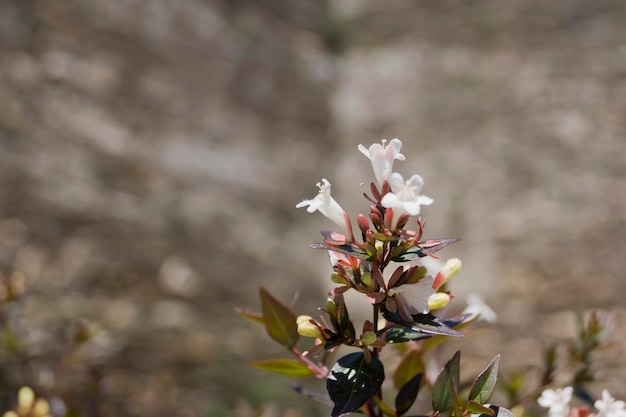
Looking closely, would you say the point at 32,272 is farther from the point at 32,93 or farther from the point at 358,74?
the point at 358,74

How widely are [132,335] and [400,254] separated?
2.39 m

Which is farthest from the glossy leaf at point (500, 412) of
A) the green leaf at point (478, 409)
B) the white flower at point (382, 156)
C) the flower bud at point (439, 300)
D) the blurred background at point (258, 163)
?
the blurred background at point (258, 163)

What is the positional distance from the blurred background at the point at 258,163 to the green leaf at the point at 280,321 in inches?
60.3

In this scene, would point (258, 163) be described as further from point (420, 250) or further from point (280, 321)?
point (420, 250)

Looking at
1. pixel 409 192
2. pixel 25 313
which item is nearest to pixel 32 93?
→ pixel 25 313

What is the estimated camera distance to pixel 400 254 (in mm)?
473

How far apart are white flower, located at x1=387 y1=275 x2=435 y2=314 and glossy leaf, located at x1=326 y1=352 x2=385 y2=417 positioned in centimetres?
7

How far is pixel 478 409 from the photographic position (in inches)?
17.5

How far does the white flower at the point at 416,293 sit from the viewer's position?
0.46 meters

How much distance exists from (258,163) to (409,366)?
330 cm

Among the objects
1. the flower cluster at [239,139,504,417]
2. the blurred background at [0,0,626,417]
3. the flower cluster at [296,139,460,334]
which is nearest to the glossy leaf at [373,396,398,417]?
the flower cluster at [239,139,504,417]

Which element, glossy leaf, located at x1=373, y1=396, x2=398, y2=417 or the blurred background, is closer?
glossy leaf, located at x1=373, y1=396, x2=398, y2=417

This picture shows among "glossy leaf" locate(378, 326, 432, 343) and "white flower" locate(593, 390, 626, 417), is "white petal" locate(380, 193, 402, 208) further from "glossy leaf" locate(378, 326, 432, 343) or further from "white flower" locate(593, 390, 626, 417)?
"white flower" locate(593, 390, 626, 417)

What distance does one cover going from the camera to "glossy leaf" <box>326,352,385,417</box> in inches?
A: 17.6
